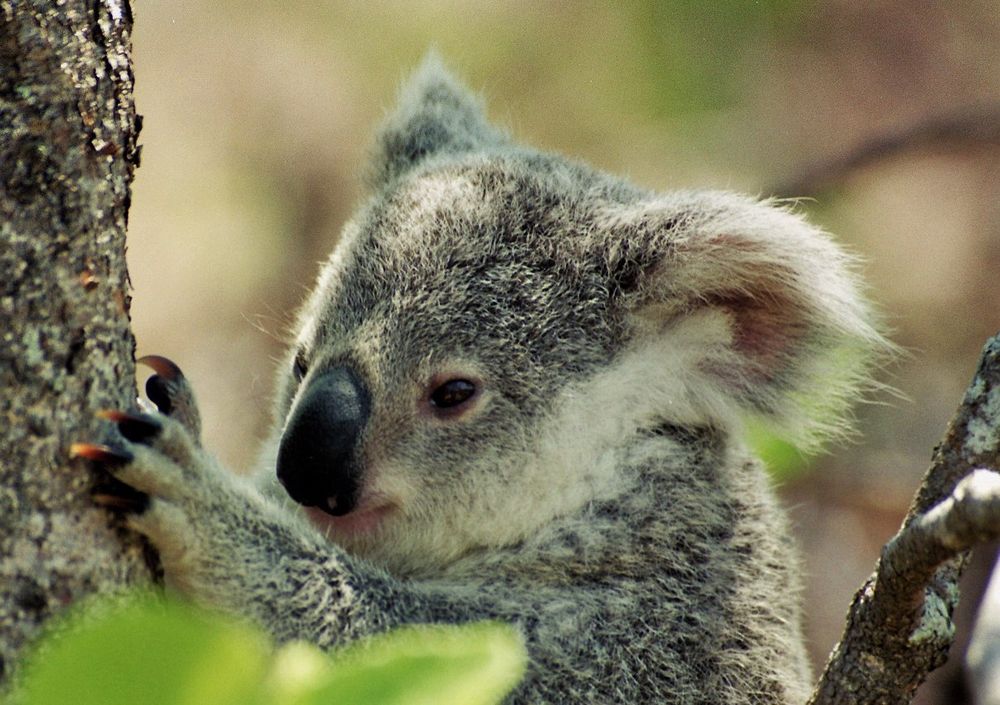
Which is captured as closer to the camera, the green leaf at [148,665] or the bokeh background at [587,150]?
the green leaf at [148,665]

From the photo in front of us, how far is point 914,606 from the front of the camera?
204 centimetres

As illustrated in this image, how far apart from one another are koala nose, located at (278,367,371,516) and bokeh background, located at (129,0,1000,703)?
335 cm

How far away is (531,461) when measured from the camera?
2.94m

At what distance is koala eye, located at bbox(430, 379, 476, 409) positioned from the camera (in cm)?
292

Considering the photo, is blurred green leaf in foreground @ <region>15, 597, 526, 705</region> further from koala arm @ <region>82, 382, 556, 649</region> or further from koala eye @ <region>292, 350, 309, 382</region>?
koala eye @ <region>292, 350, 309, 382</region>

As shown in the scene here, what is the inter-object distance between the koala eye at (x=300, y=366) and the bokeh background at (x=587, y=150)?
2.84m

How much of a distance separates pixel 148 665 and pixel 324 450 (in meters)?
1.77

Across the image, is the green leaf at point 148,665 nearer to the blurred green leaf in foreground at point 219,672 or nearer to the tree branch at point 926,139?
the blurred green leaf in foreground at point 219,672

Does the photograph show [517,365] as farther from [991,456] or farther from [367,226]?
[991,456]

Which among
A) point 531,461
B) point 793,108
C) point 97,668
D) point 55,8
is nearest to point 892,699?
point 531,461

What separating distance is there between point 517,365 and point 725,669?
2.93 ft

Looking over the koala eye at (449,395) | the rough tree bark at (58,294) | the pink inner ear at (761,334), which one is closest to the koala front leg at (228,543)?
the rough tree bark at (58,294)

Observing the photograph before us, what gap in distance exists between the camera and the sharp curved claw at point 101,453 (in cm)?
176

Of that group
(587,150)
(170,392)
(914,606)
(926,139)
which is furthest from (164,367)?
(587,150)
